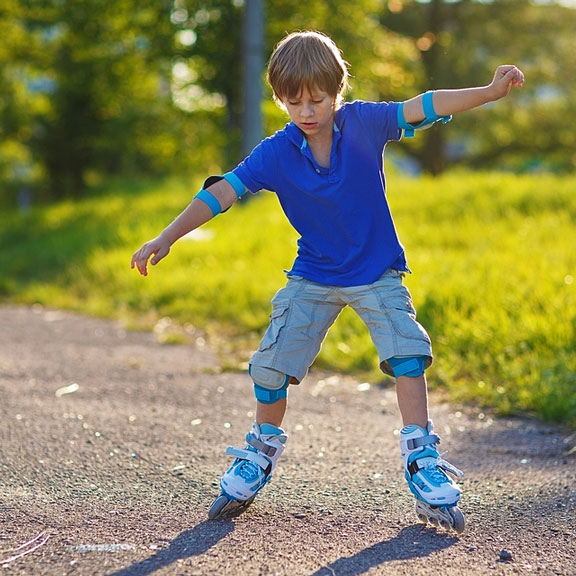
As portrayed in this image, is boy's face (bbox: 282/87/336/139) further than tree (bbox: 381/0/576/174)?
No

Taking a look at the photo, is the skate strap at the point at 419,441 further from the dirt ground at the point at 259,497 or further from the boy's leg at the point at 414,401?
the dirt ground at the point at 259,497

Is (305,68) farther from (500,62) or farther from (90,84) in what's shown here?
(500,62)

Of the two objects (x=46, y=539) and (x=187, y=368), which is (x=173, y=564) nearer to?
(x=46, y=539)

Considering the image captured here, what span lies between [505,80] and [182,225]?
1.08 metres

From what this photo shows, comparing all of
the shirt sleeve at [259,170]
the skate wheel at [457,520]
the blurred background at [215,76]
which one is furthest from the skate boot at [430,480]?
the blurred background at [215,76]

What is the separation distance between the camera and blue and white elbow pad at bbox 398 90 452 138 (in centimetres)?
292

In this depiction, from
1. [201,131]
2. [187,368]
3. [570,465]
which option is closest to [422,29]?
[201,131]

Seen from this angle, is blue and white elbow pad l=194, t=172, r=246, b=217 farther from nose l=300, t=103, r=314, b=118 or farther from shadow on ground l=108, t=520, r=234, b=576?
shadow on ground l=108, t=520, r=234, b=576

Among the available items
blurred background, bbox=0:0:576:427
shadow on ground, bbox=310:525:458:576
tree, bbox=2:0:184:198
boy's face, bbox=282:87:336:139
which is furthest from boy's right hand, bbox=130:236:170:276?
tree, bbox=2:0:184:198

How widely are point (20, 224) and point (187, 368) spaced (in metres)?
8.61

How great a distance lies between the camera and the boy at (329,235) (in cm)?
289

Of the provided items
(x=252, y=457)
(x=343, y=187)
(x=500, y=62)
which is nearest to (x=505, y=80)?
(x=343, y=187)

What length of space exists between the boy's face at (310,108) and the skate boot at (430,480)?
38.4 inches

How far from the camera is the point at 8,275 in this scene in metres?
9.35
